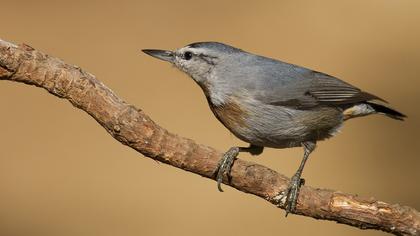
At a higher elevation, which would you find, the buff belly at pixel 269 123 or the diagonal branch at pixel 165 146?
the buff belly at pixel 269 123

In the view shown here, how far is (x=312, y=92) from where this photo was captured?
278 cm

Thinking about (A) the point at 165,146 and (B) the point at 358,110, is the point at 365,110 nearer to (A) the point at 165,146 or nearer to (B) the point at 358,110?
(B) the point at 358,110

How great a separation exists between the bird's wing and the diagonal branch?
43 cm

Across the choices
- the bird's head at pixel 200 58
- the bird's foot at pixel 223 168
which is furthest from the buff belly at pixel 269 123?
the bird's foot at pixel 223 168

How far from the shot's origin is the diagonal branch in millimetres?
2072

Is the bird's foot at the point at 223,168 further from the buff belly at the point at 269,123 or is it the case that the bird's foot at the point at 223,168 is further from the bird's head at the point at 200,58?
the bird's head at the point at 200,58

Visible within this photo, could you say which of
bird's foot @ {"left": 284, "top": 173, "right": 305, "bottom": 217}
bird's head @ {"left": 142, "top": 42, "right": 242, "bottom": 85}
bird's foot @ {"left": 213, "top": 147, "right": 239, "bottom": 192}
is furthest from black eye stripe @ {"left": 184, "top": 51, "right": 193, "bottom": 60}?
bird's foot @ {"left": 284, "top": 173, "right": 305, "bottom": 217}

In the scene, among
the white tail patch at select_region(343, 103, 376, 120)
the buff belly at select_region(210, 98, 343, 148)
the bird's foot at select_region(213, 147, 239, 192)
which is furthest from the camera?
the white tail patch at select_region(343, 103, 376, 120)

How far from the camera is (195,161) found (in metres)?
2.23

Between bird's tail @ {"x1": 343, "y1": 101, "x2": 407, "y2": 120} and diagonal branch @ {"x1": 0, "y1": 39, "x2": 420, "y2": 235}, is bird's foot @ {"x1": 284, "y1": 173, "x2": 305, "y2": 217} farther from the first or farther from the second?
bird's tail @ {"x1": 343, "y1": 101, "x2": 407, "y2": 120}

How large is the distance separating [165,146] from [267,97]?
0.59 meters

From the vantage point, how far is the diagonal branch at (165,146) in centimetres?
207

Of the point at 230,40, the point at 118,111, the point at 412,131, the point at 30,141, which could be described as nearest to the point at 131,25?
the point at 230,40

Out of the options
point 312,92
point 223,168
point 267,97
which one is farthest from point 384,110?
point 223,168
